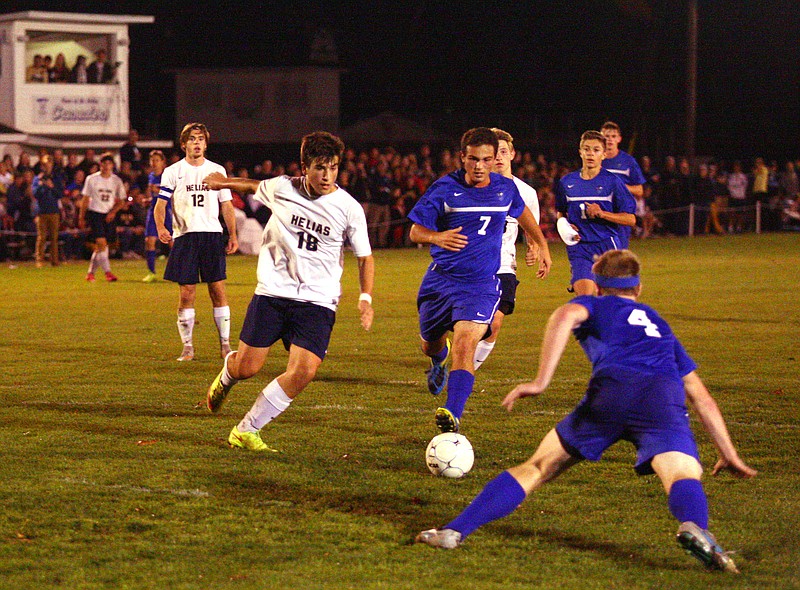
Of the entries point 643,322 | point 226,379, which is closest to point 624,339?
point 643,322

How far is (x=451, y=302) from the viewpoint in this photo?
823 cm

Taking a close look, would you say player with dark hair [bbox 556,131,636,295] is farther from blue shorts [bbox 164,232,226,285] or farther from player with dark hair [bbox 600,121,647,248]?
blue shorts [bbox 164,232,226,285]

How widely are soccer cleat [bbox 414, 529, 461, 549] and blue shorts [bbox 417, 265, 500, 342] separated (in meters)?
2.76

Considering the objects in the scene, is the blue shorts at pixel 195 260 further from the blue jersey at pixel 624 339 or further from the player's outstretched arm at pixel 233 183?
the blue jersey at pixel 624 339

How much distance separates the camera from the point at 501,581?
201 inches

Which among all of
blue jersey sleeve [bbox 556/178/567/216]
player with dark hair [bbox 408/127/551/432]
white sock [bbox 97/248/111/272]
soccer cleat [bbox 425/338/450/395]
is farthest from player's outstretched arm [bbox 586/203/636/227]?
white sock [bbox 97/248/111/272]

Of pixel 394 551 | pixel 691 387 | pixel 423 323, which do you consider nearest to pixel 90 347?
pixel 423 323

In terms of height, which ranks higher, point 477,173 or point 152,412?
point 477,173

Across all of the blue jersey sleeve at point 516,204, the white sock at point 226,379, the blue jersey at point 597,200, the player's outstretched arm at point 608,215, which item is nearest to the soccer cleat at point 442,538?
the white sock at point 226,379

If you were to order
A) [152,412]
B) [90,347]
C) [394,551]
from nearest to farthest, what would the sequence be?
1. [394,551]
2. [152,412]
3. [90,347]

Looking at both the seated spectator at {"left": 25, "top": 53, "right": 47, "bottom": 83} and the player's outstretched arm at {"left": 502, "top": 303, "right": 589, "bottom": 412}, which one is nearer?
the player's outstretched arm at {"left": 502, "top": 303, "right": 589, "bottom": 412}

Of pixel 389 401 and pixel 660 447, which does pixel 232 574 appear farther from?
pixel 389 401

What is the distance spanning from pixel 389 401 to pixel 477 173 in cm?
208

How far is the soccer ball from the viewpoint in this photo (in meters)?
6.85
